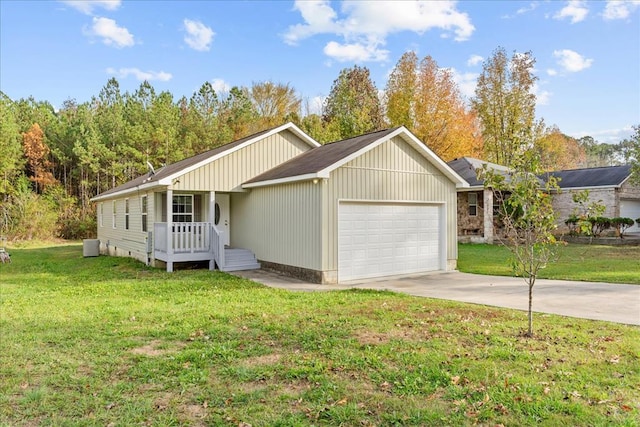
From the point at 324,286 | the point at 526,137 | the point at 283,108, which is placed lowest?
the point at 324,286

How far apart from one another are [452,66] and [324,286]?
22.3 metres

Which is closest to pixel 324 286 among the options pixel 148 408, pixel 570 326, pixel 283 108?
pixel 570 326

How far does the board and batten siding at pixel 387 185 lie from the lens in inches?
406

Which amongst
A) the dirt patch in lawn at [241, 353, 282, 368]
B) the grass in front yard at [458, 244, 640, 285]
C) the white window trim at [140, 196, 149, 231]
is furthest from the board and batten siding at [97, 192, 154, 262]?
the grass in front yard at [458, 244, 640, 285]

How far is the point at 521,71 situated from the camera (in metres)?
29.0

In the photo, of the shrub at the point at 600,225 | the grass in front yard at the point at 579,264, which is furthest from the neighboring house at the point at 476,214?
the shrub at the point at 600,225

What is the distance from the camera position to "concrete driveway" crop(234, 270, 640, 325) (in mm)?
7070

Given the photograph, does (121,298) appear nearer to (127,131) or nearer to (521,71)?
(127,131)

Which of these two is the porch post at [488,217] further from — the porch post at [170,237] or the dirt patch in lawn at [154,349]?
the dirt patch in lawn at [154,349]

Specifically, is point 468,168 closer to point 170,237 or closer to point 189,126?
point 170,237

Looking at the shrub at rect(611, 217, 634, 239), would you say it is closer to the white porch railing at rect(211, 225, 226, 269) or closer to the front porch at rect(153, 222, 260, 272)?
the front porch at rect(153, 222, 260, 272)

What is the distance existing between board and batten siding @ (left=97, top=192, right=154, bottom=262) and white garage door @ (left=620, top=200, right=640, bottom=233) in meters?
26.6

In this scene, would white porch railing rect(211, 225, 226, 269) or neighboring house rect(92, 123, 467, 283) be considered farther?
white porch railing rect(211, 225, 226, 269)

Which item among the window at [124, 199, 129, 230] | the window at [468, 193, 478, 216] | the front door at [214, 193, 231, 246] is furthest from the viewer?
the window at [468, 193, 478, 216]
